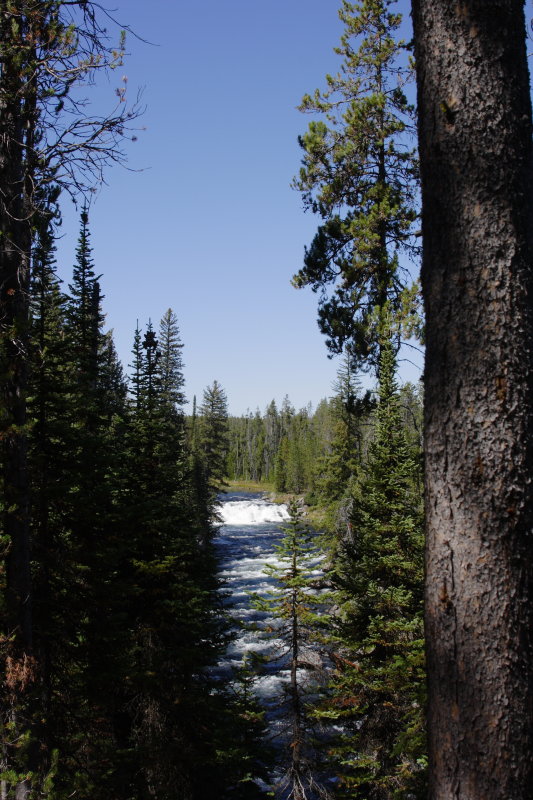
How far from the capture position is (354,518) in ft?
43.6

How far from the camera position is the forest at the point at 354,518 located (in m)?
2.18

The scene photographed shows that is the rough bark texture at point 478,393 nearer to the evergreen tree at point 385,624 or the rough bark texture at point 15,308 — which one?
the rough bark texture at point 15,308

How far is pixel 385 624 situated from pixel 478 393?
814 cm

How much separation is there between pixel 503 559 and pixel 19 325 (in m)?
4.62

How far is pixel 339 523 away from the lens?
21.5m

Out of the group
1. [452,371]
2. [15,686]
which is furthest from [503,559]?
[15,686]

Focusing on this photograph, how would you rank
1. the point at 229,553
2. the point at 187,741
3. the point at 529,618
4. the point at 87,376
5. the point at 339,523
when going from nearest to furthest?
the point at 529,618
the point at 187,741
the point at 87,376
the point at 339,523
the point at 229,553

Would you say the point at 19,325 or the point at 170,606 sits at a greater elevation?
the point at 19,325

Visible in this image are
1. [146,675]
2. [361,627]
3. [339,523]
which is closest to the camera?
[146,675]

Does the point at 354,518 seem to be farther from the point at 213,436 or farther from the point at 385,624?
the point at 213,436

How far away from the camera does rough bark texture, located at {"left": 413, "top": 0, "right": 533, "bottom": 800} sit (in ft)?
6.80

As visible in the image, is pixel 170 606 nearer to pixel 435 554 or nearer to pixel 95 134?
pixel 95 134

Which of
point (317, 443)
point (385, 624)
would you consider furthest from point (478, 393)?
point (317, 443)

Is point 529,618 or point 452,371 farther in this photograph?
Result: point 452,371
